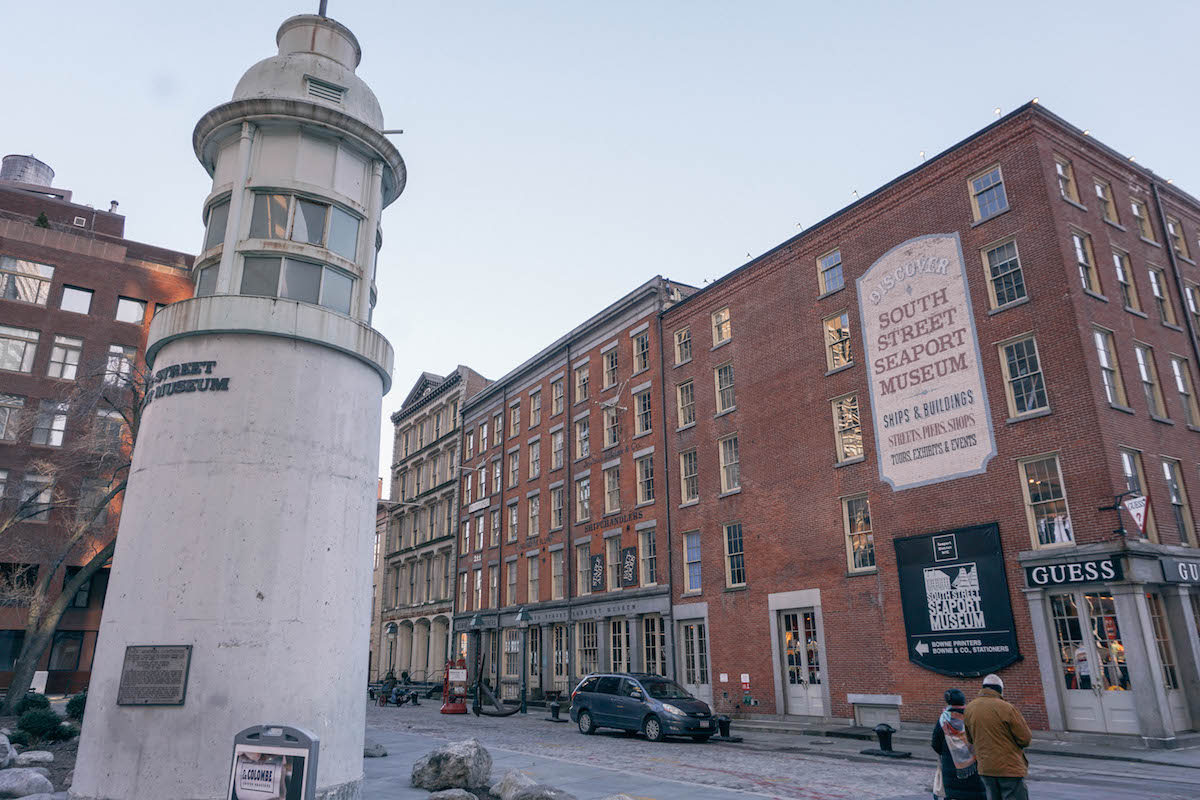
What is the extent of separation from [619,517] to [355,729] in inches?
960

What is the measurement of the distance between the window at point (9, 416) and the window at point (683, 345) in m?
30.9

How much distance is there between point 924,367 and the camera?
2264 cm

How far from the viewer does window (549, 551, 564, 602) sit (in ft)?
126

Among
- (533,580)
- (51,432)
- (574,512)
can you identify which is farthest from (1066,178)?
(51,432)

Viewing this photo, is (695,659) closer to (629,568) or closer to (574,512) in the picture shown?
(629,568)

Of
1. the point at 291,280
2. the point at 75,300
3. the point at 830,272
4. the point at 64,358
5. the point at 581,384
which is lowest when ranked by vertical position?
the point at 291,280

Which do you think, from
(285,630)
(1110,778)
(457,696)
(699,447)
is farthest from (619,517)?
(285,630)

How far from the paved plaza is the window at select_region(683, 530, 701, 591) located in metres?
8.26

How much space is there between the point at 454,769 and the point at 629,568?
21744 millimetres

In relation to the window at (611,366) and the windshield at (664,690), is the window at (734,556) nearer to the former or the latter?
the windshield at (664,690)

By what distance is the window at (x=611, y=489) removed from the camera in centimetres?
3525

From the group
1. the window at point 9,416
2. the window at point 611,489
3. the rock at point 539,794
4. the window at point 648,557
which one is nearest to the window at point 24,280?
the window at point 9,416

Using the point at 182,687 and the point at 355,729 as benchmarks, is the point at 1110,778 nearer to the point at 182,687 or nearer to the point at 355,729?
the point at 355,729

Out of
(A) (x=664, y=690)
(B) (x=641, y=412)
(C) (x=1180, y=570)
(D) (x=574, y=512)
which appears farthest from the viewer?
(D) (x=574, y=512)
